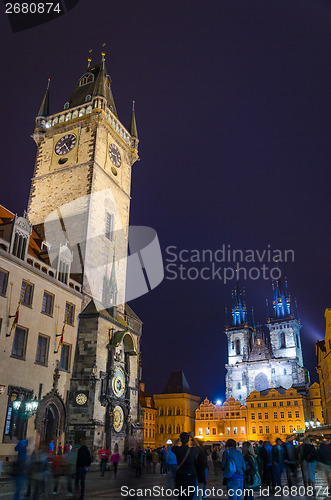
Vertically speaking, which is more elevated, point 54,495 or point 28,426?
point 28,426

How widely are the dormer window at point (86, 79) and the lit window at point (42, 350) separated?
28873 mm

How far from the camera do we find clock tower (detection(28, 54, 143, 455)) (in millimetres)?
27703

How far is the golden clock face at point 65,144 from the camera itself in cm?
3819

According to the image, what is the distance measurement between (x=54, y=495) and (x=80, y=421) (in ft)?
47.1

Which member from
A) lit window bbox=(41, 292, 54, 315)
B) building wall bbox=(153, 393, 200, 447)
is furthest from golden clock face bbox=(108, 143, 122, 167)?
building wall bbox=(153, 393, 200, 447)

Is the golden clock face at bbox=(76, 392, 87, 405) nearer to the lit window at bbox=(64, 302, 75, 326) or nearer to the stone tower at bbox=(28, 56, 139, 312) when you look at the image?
the lit window at bbox=(64, 302, 75, 326)

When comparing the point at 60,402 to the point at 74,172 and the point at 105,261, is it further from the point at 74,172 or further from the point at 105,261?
the point at 74,172

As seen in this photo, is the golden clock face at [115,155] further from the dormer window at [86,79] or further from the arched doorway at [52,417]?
the arched doorway at [52,417]

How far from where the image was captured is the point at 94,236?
111 ft

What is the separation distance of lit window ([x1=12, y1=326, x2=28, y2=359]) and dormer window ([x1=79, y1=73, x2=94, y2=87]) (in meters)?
29.3

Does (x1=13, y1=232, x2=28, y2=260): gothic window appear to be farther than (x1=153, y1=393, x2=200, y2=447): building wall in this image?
No

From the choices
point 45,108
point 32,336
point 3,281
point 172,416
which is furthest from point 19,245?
point 172,416

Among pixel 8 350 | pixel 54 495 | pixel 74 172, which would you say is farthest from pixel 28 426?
pixel 74 172

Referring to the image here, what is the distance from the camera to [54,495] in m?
12.5
